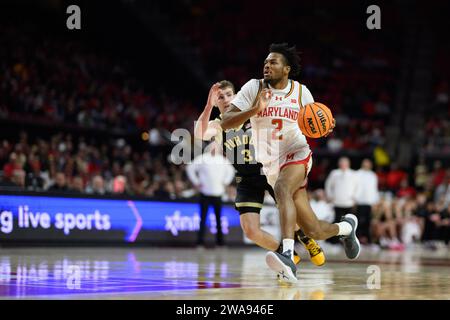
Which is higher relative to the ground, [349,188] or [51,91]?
[51,91]

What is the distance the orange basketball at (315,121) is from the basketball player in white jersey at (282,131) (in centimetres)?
22

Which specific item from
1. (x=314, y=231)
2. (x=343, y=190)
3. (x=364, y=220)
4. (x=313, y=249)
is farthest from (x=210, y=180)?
(x=314, y=231)

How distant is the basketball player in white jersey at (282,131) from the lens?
26.7 ft

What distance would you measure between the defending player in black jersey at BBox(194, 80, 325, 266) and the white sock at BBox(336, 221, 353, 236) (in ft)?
1.18

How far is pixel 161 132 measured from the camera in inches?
982

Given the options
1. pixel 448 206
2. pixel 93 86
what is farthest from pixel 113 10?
pixel 448 206

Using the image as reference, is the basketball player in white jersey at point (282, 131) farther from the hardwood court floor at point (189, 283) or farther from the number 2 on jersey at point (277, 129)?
the hardwood court floor at point (189, 283)

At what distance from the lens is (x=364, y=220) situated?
812 inches

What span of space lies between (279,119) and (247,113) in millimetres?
575

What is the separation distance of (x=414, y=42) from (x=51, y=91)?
17.7m

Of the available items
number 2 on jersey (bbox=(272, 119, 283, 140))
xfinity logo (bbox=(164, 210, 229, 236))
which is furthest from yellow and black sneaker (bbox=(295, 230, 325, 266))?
xfinity logo (bbox=(164, 210, 229, 236))

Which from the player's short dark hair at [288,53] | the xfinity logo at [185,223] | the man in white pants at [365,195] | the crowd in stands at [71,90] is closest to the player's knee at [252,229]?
the player's short dark hair at [288,53]

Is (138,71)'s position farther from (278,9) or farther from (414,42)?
(414,42)

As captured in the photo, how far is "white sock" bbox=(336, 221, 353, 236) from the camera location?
9219 mm
